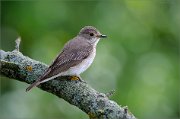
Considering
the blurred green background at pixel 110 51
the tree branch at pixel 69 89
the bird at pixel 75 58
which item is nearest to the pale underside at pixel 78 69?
the bird at pixel 75 58

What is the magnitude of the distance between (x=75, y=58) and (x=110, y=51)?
225 cm

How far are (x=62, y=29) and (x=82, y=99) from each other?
12.8ft

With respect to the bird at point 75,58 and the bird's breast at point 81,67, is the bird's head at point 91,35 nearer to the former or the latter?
the bird at point 75,58

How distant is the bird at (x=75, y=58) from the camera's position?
24.4ft

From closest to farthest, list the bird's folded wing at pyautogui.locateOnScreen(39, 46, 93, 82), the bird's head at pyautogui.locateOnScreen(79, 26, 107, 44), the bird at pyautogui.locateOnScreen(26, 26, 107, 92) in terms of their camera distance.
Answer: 1. the bird at pyautogui.locateOnScreen(26, 26, 107, 92)
2. the bird's folded wing at pyautogui.locateOnScreen(39, 46, 93, 82)
3. the bird's head at pyautogui.locateOnScreen(79, 26, 107, 44)

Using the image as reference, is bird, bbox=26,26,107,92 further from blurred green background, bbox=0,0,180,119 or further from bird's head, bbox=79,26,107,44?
blurred green background, bbox=0,0,180,119

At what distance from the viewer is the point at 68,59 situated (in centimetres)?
806

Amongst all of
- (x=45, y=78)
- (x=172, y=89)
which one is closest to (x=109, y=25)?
(x=172, y=89)

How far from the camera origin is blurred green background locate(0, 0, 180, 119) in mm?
10023

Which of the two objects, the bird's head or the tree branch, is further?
the bird's head

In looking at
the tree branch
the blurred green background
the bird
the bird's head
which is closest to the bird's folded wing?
the bird

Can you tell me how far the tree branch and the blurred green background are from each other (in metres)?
2.69

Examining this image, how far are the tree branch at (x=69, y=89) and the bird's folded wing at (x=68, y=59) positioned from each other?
0.22 metres

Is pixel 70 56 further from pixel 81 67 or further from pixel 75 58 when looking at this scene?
pixel 81 67
